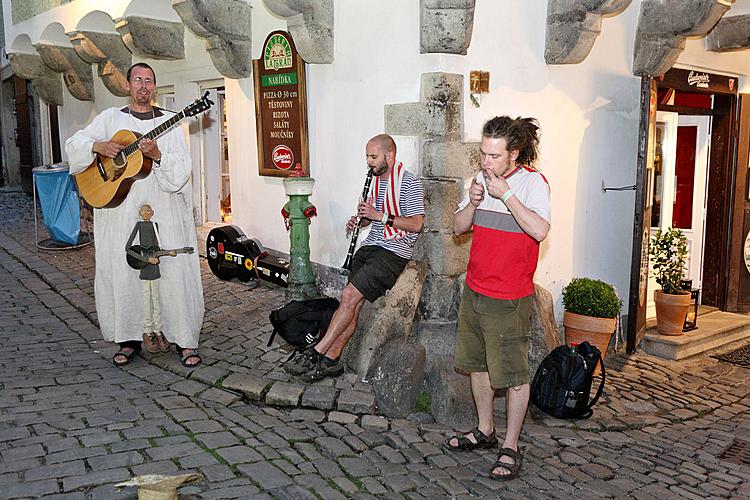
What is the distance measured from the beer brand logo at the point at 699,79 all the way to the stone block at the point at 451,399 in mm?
4212

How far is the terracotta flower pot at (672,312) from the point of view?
22.8 ft

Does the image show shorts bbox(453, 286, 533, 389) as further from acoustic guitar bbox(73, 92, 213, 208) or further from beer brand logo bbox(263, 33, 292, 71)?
beer brand logo bbox(263, 33, 292, 71)

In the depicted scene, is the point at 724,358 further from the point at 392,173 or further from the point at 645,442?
the point at 392,173

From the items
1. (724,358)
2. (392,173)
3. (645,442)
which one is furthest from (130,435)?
(724,358)

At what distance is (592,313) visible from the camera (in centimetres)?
610

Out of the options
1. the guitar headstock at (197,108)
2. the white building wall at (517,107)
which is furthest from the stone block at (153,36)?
the guitar headstock at (197,108)

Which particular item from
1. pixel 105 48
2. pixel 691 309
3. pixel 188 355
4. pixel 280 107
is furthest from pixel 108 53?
pixel 691 309

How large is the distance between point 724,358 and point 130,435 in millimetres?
5411

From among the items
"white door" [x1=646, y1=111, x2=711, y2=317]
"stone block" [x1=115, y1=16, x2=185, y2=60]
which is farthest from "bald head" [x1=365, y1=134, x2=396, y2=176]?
"stone block" [x1=115, y1=16, x2=185, y2=60]

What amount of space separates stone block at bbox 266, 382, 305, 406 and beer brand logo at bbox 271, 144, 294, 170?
106 inches

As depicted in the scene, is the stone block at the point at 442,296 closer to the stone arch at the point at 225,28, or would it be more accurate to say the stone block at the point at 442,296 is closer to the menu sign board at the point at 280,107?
the menu sign board at the point at 280,107

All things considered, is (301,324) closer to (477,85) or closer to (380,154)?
(380,154)

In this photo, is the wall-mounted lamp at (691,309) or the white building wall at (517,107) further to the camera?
the wall-mounted lamp at (691,309)

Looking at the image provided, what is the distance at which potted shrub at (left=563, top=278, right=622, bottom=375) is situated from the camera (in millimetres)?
6016
